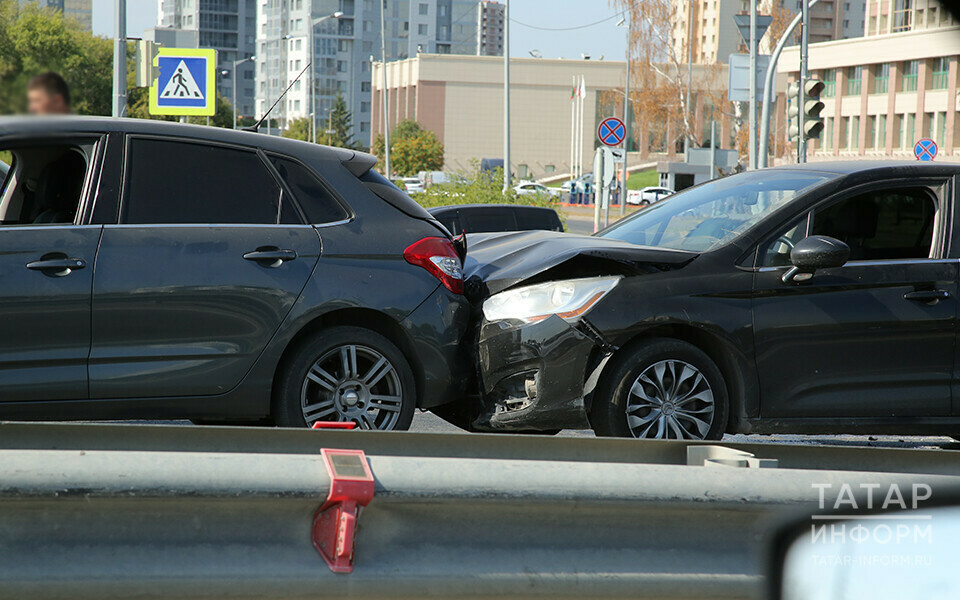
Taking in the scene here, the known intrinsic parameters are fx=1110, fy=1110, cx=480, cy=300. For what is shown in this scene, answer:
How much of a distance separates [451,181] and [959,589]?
21.7 metres

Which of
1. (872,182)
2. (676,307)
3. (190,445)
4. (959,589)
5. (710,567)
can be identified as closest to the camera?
(959,589)

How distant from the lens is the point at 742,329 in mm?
5516

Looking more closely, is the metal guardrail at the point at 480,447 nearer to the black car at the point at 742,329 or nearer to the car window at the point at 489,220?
the black car at the point at 742,329

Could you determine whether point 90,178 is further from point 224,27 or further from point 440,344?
point 224,27

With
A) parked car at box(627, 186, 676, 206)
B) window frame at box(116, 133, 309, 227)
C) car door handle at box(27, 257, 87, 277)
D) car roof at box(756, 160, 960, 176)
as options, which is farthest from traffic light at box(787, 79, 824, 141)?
parked car at box(627, 186, 676, 206)

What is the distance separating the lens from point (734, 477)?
2.85m

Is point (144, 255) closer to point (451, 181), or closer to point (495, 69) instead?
point (451, 181)

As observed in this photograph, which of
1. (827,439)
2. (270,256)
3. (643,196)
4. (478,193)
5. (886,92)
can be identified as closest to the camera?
(270,256)

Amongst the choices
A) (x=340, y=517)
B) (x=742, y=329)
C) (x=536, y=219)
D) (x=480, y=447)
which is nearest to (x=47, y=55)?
(x=340, y=517)

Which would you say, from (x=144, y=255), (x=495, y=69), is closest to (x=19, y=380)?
(x=144, y=255)

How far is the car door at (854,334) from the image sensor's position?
5562mm

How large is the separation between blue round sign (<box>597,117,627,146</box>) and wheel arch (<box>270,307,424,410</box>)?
2054cm

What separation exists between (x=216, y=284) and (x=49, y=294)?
2.36ft

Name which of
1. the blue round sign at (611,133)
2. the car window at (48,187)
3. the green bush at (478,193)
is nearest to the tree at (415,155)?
the blue round sign at (611,133)
